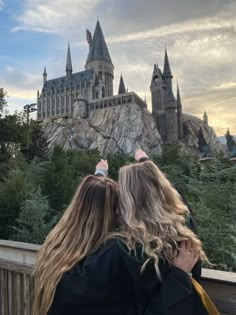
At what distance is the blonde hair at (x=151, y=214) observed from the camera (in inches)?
58.6

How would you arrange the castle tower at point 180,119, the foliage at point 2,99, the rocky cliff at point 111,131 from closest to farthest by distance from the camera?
1. the foliage at point 2,99
2. the rocky cliff at point 111,131
3. the castle tower at point 180,119

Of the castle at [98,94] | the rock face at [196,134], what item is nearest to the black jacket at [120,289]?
the castle at [98,94]

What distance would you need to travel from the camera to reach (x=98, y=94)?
255 ft

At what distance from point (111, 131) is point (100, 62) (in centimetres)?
2594

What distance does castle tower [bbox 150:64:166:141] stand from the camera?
73375 millimetres

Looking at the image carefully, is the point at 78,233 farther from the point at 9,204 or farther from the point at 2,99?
the point at 2,99

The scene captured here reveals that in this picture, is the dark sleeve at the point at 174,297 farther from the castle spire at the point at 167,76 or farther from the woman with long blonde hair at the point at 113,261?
the castle spire at the point at 167,76

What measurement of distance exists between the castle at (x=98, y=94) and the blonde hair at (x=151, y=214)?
67.3 metres

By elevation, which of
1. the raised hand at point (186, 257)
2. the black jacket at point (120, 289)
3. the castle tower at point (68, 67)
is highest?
the castle tower at point (68, 67)

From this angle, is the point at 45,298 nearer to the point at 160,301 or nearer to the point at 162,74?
the point at 160,301

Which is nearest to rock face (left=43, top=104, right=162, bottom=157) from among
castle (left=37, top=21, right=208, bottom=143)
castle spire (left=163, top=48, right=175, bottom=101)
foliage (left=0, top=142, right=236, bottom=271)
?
castle (left=37, top=21, right=208, bottom=143)

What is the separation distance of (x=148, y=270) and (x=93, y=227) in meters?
0.35

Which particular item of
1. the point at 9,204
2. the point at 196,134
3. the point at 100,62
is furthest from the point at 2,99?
the point at 100,62

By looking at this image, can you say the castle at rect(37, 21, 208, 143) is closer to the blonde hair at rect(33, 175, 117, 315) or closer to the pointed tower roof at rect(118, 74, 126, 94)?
the pointed tower roof at rect(118, 74, 126, 94)
